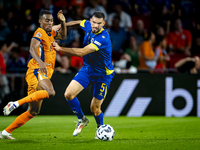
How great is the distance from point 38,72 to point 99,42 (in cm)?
127

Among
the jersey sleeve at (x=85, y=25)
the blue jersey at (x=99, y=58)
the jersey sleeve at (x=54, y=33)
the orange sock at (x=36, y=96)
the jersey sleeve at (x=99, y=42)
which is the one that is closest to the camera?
the orange sock at (x=36, y=96)

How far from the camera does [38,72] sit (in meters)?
6.18

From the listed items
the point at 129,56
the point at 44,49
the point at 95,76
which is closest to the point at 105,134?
the point at 95,76

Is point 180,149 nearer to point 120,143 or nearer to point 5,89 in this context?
point 120,143

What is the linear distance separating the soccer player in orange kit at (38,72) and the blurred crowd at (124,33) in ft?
14.6

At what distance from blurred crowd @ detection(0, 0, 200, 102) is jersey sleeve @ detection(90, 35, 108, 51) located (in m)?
4.94

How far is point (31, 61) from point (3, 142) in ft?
Answer: 5.19

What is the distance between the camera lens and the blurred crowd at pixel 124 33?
36.0 feet

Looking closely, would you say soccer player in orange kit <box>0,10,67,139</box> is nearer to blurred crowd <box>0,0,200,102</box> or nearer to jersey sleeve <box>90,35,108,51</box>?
jersey sleeve <box>90,35,108,51</box>

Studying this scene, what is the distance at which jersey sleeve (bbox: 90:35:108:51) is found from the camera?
5846mm

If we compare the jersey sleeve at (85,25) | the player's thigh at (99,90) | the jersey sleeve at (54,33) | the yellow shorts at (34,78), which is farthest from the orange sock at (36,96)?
the jersey sleeve at (85,25)

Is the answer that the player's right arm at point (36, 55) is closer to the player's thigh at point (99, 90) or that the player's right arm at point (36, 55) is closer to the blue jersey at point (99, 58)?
the blue jersey at point (99, 58)

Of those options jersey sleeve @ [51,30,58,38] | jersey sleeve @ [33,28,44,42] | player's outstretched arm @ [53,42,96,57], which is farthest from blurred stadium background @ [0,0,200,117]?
player's outstretched arm @ [53,42,96,57]

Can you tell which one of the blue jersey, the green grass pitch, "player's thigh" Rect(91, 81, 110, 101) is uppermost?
the blue jersey
